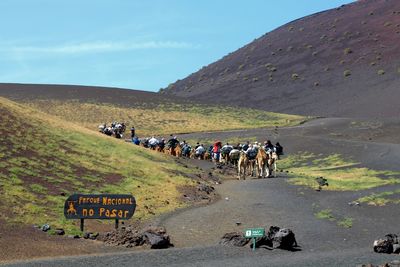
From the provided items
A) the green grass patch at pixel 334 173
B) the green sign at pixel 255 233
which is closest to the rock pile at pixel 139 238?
the green sign at pixel 255 233

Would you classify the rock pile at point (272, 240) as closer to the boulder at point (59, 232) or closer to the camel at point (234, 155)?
the boulder at point (59, 232)

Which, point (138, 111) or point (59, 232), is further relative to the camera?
point (138, 111)

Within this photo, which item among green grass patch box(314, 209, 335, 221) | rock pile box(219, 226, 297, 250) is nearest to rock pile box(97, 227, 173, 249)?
rock pile box(219, 226, 297, 250)

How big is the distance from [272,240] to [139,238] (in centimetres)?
408

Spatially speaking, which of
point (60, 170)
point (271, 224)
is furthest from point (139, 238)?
point (60, 170)

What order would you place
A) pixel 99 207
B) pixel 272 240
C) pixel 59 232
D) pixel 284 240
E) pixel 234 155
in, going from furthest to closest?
1. pixel 234 155
2. pixel 99 207
3. pixel 59 232
4. pixel 272 240
5. pixel 284 240

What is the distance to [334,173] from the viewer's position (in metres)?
38.2

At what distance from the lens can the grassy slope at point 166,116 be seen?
7331 centimetres

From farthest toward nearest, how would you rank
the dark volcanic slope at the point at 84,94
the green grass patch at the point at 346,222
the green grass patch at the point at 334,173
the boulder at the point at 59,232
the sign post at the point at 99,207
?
the dark volcanic slope at the point at 84,94 → the green grass patch at the point at 334,173 → the green grass patch at the point at 346,222 → the sign post at the point at 99,207 → the boulder at the point at 59,232

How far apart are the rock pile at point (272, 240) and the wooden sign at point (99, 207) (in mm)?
3730

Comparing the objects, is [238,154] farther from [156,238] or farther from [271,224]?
[156,238]

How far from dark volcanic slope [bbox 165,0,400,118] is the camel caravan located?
123 feet

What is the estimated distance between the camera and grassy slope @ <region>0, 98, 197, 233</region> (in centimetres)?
2234

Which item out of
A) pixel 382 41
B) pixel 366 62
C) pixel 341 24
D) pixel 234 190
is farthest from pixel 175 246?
pixel 341 24
